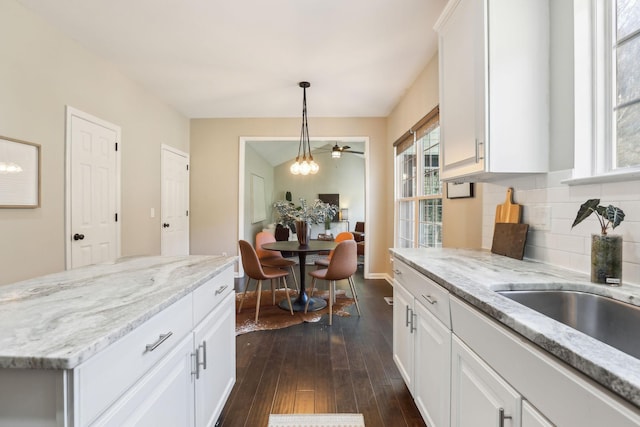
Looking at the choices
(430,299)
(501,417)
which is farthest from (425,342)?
(501,417)

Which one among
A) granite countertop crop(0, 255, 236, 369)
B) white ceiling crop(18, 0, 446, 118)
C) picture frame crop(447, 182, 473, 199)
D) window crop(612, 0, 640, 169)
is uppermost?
white ceiling crop(18, 0, 446, 118)

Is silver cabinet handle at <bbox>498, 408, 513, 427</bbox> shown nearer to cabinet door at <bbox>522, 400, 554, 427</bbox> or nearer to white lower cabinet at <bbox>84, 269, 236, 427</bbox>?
cabinet door at <bbox>522, 400, 554, 427</bbox>

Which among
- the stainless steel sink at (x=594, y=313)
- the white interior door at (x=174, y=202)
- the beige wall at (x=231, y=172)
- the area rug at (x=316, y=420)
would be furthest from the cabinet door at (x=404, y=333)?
the white interior door at (x=174, y=202)

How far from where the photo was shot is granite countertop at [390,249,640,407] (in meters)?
0.55

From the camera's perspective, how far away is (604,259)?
3.65 ft

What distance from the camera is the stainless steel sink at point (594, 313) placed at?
0.97 m

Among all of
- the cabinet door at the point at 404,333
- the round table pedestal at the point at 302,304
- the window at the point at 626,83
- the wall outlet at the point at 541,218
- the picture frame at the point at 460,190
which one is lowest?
the round table pedestal at the point at 302,304

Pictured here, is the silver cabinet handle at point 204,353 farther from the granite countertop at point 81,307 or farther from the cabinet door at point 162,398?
the granite countertop at point 81,307

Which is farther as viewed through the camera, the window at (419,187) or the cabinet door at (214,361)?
the window at (419,187)

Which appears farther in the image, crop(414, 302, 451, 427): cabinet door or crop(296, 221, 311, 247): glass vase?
crop(296, 221, 311, 247): glass vase

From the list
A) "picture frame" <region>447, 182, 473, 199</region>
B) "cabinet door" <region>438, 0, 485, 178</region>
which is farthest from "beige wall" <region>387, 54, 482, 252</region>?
"cabinet door" <region>438, 0, 485, 178</region>

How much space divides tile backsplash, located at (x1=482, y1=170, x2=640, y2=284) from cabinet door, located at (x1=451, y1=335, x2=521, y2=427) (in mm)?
688

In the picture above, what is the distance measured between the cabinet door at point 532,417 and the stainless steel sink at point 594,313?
1.56 ft

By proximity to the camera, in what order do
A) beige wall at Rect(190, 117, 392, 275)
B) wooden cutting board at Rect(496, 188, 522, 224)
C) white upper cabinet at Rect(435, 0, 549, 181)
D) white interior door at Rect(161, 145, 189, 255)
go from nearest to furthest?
white upper cabinet at Rect(435, 0, 549, 181)
wooden cutting board at Rect(496, 188, 522, 224)
white interior door at Rect(161, 145, 189, 255)
beige wall at Rect(190, 117, 392, 275)
